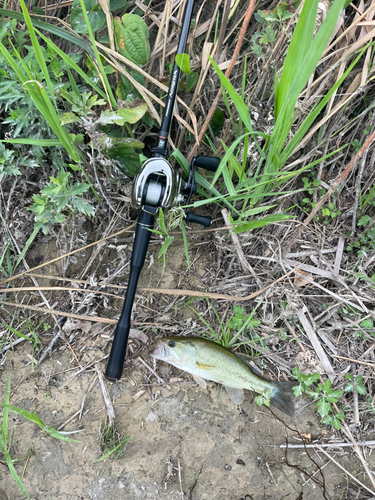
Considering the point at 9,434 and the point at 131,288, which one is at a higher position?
the point at 131,288

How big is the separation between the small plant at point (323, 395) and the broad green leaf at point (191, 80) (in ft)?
6.52

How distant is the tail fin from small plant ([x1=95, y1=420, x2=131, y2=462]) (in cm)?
104

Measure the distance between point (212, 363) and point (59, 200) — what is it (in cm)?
139

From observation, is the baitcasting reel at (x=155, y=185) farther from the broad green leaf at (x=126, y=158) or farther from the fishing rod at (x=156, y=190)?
the broad green leaf at (x=126, y=158)

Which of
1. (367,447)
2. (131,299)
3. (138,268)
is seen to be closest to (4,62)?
(138,268)

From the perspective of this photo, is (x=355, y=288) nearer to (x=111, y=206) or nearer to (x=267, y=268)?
(x=267, y=268)

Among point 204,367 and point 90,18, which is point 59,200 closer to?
point 90,18

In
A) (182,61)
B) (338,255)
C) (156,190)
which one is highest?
(182,61)

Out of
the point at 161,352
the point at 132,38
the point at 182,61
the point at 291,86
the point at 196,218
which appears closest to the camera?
the point at 291,86

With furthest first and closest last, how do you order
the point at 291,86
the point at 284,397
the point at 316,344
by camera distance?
the point at 316,344 → the point at 284,397 → the point at 291,86

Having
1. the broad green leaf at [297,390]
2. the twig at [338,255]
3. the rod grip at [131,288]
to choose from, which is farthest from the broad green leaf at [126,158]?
the broad green leaf at [297,390]

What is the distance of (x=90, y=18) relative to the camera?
1935mm

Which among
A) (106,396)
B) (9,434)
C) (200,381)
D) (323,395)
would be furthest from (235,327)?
(9,434)

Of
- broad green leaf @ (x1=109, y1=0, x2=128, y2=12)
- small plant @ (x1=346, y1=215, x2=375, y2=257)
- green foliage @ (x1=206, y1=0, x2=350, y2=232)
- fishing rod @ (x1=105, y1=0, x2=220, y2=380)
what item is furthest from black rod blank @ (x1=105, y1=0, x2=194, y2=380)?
small plant @ (x1=346, y1=215, x2=375, y2=257)
